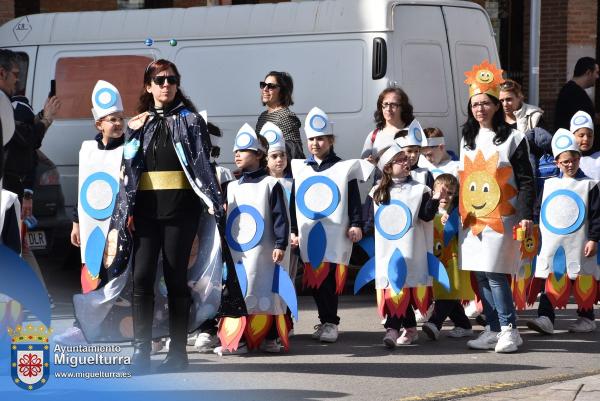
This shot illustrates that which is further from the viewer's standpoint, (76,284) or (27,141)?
(76,284)

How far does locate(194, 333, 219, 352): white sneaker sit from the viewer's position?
31.0 feet

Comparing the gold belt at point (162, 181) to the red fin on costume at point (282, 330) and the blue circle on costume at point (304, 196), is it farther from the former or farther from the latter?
the blue circle on costume at point (304, 196)

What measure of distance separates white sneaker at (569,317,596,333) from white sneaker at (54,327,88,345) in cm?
378

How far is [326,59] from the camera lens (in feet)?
43.4

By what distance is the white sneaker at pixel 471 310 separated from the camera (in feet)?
37.0

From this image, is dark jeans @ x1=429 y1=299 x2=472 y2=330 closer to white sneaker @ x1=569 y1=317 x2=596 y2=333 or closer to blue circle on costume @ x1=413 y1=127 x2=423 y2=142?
white sneaker @ x1=569 y1=317 x2=596 y2=333

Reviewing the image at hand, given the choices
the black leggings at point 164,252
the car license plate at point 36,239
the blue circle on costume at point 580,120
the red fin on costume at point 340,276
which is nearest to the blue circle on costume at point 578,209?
the blue circle on costume at point 580,120

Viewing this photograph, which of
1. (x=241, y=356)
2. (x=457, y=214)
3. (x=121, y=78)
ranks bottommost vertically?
(x=241, y=356)

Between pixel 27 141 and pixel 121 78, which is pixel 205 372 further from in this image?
pixel 121 78

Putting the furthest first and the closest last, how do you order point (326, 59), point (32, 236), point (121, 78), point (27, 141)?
point (121, 78) < point (326, 59) < point (32, 236) < point (27, 141)

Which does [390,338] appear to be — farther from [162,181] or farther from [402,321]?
[162,181]

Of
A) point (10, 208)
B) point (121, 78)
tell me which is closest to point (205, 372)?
point (10, 208)

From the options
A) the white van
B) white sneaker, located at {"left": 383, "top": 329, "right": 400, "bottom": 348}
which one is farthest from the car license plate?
white sneaker, located at {"left": 383, "top": 329, "right": 400, "bottom": 348}

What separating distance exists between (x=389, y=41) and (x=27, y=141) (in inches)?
151
